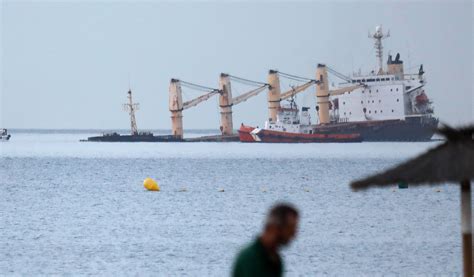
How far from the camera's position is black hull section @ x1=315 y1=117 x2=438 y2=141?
12938cm

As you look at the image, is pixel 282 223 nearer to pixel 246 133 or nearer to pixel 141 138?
pixel 246 133

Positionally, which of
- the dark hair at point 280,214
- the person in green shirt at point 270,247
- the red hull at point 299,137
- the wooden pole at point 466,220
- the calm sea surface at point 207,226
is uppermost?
the dark hair at point 280,214

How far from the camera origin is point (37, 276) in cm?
2458

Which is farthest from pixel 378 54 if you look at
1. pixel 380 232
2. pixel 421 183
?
pixel 421 183

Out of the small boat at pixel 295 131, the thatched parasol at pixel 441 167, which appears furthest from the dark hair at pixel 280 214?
the small boat at pixel 295 131

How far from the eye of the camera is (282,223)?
8.48 m

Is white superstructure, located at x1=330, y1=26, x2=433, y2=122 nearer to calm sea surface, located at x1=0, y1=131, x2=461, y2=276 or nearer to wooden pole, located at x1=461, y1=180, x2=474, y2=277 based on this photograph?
calm sea surface, located at x1=0, y1=131, x2=461, y2=276

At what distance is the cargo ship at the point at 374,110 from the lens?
12975 cm

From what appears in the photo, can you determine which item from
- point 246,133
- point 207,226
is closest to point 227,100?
point 246,133

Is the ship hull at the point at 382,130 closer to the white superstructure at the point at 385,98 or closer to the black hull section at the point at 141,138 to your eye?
the white superstructure at the point at 385,98

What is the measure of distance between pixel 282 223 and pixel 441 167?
194 inches

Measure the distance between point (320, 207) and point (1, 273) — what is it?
21.2 metres

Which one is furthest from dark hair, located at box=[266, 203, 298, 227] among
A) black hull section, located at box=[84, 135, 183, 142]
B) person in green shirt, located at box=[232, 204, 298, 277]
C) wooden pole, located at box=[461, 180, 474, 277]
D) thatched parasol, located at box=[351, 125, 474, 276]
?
black hull section, located at box=[84, 135, 183, 142]

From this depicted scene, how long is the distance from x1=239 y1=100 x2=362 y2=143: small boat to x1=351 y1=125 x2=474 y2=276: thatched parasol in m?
115
